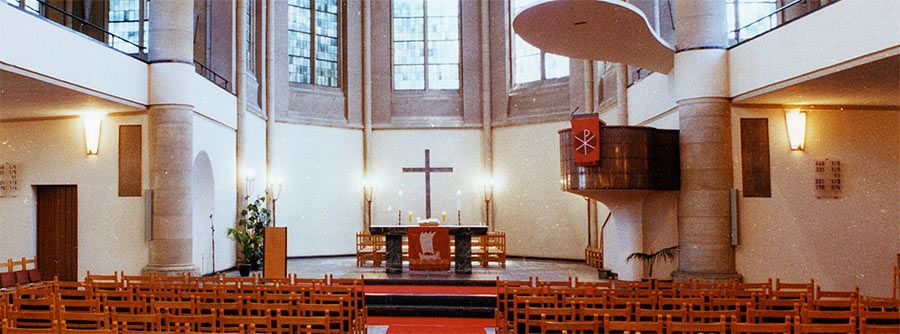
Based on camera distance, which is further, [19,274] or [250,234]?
[250,234]

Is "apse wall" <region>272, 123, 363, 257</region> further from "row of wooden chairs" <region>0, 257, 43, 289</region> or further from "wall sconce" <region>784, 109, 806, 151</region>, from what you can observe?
"wall sconce" <region>784, 109, 806, 151</region>

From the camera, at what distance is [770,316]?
702 cm

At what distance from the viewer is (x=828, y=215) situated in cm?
1166

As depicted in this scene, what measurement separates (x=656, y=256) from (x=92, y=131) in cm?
1008

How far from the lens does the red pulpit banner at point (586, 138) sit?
1135 centimetres

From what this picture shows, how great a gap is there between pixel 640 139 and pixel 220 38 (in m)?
9.55

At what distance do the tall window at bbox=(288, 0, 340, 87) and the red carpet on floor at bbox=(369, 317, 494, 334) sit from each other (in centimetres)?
972

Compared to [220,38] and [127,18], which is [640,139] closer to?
[220,38]

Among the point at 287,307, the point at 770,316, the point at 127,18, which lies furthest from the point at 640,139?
the point at 127,18

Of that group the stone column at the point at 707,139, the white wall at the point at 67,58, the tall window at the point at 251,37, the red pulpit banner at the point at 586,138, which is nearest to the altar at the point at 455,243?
the red pulpit banner at the point at 586,138

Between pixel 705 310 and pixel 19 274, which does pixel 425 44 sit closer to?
pixel 19 274

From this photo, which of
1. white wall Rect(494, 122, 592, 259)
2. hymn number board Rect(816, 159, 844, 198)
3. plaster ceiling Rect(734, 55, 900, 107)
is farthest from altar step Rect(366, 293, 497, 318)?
white wall Rect(494, 122, 592, 259)

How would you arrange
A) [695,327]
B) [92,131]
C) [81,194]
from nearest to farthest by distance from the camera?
[695,327], [92,131], [81,194]

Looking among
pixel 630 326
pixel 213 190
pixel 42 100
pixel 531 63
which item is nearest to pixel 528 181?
pixel 531 63
